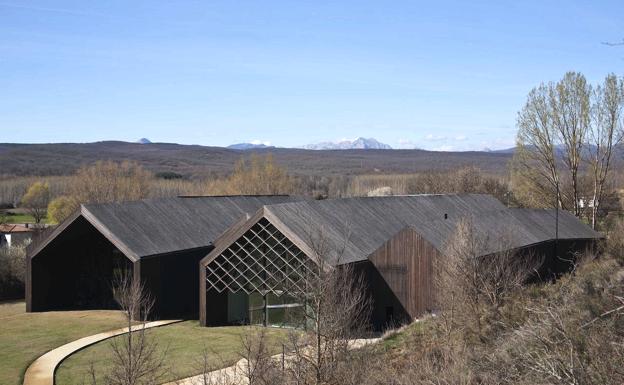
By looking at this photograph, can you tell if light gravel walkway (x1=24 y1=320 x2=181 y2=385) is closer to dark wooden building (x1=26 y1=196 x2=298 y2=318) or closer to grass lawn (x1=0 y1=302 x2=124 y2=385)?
grass lawn (x1=0 y1=302 x2=124 y2=385)

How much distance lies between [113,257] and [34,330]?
6.43m

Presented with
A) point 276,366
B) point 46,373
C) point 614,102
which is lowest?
point 46,373

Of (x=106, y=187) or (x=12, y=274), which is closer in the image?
(x=12, y=274)

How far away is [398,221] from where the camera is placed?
37.9 metres

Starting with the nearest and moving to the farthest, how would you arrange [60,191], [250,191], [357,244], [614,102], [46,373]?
1. [46,373]
2. [357,244]
3. [614,102]
4. [250,191]
5. [60,191]

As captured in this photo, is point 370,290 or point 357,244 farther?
point 357,244

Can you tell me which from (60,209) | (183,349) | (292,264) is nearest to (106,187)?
(60,209)

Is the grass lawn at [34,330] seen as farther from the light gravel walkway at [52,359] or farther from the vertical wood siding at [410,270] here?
the vertical wood siding at [410,270]

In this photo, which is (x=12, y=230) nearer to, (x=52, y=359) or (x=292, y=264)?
(x=52, y=359)

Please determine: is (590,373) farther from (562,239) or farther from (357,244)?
(562,239)

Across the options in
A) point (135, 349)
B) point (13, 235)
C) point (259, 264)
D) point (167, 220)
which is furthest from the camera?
point (13, 235)

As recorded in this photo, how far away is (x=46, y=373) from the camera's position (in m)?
22.7

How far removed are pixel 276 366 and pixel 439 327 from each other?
796 cm

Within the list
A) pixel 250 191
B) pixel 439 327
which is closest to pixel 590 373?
pixel 439 327
